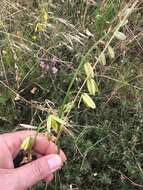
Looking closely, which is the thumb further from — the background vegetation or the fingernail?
the background vegetation

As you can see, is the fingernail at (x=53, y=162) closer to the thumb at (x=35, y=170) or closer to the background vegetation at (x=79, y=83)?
the thumb at (x=35, y=170)

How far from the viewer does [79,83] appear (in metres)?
2.45

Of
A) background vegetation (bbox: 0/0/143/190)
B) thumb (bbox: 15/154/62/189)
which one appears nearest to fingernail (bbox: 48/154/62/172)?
thumb (bbox: 15/154/62/189)

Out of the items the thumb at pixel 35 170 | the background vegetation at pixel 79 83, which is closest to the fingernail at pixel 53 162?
the thumb at pixel 35 170

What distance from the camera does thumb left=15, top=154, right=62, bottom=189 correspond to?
1728 mm

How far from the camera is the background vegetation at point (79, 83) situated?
7.26ft

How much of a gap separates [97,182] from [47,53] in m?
0.69

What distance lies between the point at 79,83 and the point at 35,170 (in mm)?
791

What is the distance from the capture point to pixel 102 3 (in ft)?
8.79

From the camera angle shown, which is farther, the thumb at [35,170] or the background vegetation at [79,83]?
the background vegetation at [79,83]

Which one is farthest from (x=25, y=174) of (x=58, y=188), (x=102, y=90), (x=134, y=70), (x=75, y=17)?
(x=75, y=17)

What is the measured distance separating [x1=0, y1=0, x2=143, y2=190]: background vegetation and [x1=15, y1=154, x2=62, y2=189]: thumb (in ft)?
1.25

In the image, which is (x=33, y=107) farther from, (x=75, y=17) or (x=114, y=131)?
(x=75, y=17)

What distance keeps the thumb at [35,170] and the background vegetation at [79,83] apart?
38 centimetres
